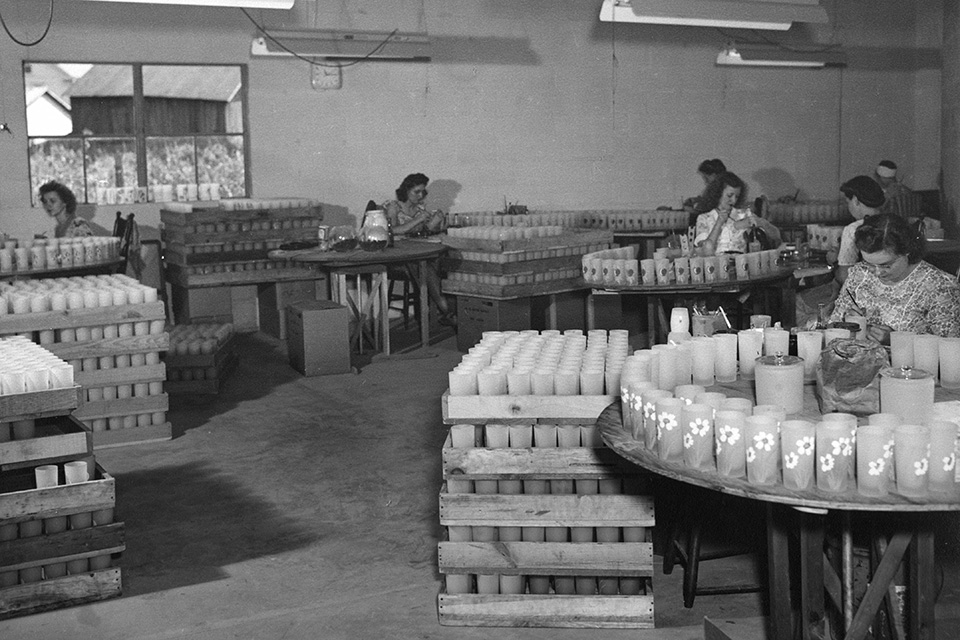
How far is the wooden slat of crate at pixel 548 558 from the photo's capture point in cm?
403

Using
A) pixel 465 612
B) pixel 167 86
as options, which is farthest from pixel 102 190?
pixel 465 612

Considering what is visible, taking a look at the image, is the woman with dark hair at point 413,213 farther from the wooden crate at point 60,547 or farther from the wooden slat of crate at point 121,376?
the wooden crate at point 60,547

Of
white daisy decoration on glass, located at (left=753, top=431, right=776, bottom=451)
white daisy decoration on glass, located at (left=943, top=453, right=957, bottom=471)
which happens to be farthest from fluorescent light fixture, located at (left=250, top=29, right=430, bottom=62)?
white daisy decoration on glass, located at (left=943, top=453, right=957, bottom=471)

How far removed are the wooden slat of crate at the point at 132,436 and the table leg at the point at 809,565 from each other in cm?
464

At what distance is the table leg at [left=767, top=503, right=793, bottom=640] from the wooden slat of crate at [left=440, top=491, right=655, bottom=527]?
2.57 feet

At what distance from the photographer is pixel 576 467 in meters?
4.05

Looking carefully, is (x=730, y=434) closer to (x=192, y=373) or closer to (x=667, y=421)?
(x=667, y=421)

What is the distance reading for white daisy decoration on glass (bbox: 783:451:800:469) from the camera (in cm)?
288

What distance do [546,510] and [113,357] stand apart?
3748 mm

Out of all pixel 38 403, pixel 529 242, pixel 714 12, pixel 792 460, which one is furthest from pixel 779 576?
pixel 714 12

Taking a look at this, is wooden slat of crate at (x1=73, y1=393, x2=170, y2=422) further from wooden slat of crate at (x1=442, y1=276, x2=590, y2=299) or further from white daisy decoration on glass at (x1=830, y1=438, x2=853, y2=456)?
white daisy decoration on glass at (x1=830, y1=438, x2=853, y2=456)

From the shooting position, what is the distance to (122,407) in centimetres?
688

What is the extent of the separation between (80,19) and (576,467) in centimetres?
884

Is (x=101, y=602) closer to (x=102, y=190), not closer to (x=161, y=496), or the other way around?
(x=161, y=496)
